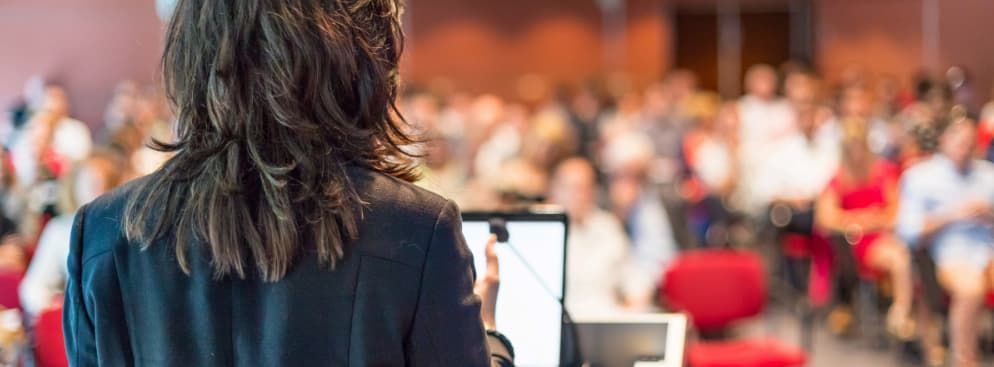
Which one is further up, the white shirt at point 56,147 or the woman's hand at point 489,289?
the white shirt at point 56,147

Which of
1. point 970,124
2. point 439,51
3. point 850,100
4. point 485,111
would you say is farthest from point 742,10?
point 970,124

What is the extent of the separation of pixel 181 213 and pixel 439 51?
13672 mm

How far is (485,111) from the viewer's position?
11.3 metres

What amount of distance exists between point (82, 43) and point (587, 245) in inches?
269

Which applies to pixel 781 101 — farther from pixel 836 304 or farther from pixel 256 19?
pixel 256 19

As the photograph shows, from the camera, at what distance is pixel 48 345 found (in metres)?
3.47

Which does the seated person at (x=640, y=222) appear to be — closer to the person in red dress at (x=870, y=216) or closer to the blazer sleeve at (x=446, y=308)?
the person in red dress at (x=870, y=216)

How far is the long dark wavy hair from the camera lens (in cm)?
141

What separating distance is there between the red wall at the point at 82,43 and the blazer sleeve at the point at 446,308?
809 cm

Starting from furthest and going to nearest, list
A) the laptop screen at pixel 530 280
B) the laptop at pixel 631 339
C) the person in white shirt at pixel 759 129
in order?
the person in white shirt at pixel 759 129, the laptop at pixel 631 339, the laptop screen at pixel 530 280

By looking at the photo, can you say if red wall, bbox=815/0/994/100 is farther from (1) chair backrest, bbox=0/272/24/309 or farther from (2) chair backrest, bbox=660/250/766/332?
(1) chair backrest, bbox=0/272/24/309

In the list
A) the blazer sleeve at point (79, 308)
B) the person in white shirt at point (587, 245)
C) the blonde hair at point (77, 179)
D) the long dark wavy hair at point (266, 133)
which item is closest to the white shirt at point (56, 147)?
the blonde hair at point (77, 179)

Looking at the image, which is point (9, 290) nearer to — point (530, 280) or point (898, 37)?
point (530, 280)

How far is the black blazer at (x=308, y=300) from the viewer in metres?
1.42
